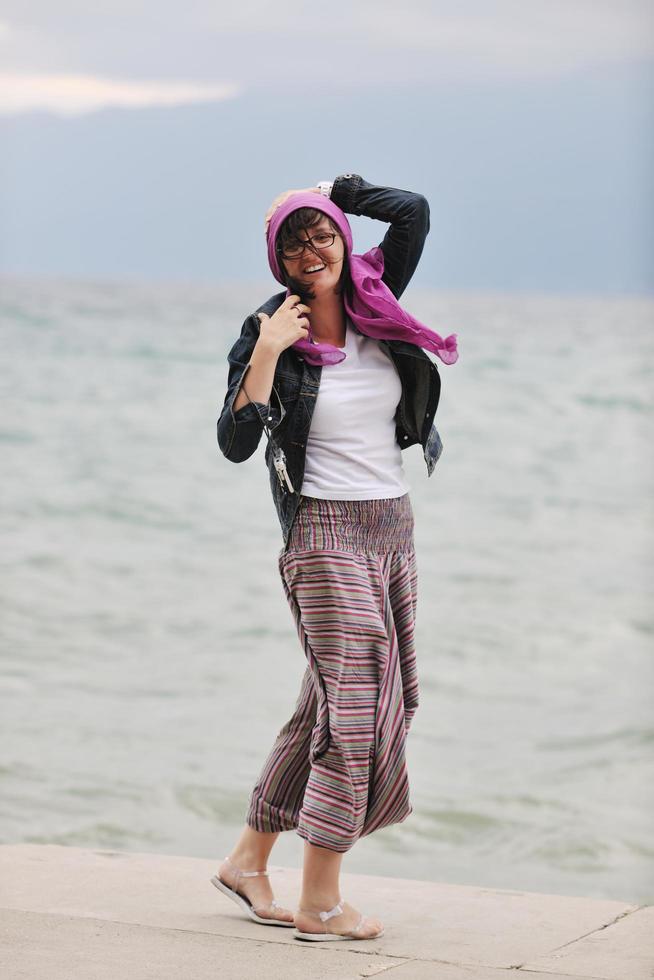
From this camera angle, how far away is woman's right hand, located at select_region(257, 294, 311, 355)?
2.74 meters

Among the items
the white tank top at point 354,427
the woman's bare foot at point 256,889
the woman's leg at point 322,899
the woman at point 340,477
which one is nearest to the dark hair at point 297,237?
the woman at point 340,477

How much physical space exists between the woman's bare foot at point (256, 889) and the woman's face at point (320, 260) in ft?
4.33

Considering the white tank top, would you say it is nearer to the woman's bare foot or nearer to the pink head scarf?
the pink head scarf

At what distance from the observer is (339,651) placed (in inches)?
110

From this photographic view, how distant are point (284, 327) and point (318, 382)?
15 cm

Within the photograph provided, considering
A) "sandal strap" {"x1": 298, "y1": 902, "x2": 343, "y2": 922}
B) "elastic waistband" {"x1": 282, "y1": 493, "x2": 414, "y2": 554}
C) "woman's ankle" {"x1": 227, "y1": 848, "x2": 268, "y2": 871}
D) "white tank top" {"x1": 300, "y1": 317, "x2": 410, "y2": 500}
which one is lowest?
"sandal strap" {"x1": 298, "y1": 902, "x2": 343, "y2": 922}


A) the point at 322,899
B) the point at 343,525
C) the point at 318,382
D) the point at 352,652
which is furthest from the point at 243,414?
the point at 322,899

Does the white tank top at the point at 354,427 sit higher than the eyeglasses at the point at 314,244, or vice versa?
the eyeglasses at the point at 314,244

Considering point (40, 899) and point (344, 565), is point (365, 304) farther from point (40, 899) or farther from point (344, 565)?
point (40, 899)

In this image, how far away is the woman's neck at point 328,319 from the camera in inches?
115

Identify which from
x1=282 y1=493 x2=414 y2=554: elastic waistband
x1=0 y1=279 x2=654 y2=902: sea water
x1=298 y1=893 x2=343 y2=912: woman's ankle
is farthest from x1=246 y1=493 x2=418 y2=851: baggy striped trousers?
x1=0 y1=279 x2=654 y2=902: sea water

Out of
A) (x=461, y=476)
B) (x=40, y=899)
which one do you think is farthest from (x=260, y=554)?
(x=40, y=899)

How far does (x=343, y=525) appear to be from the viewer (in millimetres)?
2854

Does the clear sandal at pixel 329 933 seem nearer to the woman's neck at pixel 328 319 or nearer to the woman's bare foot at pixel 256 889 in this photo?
the woman's bare foot at pixel 256 889
